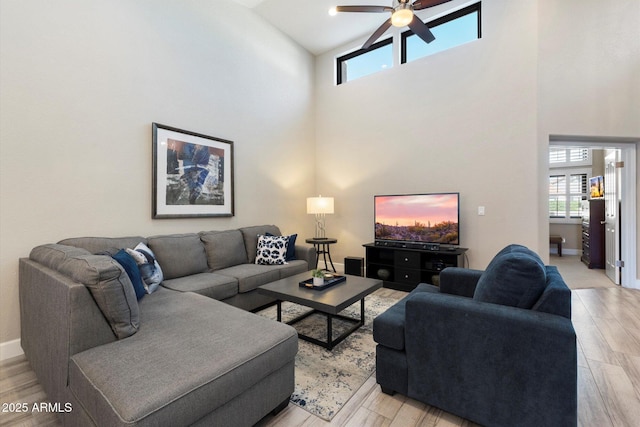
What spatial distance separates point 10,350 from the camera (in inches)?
87.6

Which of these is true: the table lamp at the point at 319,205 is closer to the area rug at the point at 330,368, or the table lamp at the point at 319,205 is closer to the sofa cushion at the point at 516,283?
the area rug at the point at 330,368

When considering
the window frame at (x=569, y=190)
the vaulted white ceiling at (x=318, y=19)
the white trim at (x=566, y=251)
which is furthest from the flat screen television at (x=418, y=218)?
the window frame at (x=569, y=190)

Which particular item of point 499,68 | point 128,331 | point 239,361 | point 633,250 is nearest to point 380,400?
point 239,361

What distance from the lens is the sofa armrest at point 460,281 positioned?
2.20 meters

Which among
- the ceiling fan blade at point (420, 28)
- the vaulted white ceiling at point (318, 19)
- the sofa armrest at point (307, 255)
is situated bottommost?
the sofa armrest at point (307, 255)

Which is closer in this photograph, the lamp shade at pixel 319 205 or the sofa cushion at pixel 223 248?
the sofa cushion at pixel 223 248

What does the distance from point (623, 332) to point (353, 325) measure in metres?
2.47

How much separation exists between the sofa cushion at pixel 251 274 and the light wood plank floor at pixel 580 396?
147 centimetres

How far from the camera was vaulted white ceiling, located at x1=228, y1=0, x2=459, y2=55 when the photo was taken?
3.97 m

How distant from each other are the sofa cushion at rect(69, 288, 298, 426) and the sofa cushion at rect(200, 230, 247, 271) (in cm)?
146

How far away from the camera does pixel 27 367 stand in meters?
2.10

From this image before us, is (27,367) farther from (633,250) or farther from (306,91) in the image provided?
(633,250)

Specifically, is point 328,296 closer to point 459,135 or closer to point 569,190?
point 459,135

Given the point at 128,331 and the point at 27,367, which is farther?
the point at 27,367
